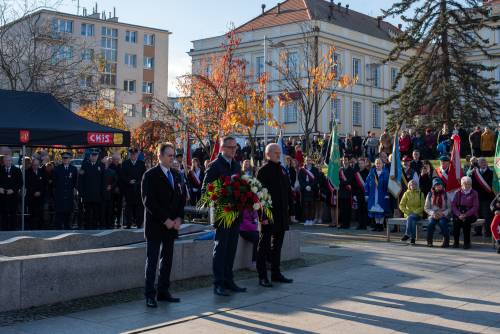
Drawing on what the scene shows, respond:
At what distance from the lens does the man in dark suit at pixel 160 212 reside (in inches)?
311

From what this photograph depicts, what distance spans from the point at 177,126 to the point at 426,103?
1546cm

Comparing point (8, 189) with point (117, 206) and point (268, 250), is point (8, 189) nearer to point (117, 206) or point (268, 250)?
point (117, 206)

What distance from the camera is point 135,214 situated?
58.5 feet

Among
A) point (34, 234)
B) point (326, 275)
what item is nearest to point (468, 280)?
point (326, 275)

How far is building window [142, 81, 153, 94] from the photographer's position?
8039 cm

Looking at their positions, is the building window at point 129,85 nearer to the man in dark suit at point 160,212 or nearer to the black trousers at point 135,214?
the black trousers at point 135,214

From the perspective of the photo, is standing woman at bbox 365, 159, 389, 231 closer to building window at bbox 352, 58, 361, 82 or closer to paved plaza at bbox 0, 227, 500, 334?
paved plaza at bbox 0, 227, 500, 334

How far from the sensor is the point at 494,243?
13.8 metres

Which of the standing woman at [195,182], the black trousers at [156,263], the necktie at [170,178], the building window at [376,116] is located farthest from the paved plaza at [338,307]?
the building window at [376,116]

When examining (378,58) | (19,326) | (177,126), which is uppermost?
(378,58)

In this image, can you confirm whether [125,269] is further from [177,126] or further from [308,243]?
[177,126]

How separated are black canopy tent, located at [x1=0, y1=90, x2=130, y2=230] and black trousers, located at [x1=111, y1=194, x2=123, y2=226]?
162 inches

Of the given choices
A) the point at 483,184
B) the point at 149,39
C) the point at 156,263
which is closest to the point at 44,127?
the point at 156,263

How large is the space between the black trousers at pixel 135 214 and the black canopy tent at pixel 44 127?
362cm
